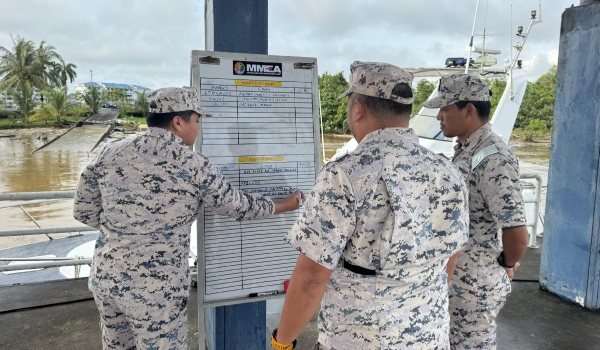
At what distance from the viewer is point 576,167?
3203 millimetres

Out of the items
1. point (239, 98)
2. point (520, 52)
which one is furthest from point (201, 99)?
point (520, 52)

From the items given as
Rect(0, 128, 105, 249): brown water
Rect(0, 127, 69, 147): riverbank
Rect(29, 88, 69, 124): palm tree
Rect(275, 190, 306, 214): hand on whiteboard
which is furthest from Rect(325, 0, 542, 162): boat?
Rect(0, 127, 69, 147): riverbank

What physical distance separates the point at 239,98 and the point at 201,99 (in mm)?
167

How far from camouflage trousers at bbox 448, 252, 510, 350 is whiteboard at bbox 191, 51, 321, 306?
77 centimetres

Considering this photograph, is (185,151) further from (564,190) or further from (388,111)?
(564,190)

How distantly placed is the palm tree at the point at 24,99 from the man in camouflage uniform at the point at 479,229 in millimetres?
33688

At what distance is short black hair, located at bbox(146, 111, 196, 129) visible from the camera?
5.28 ft

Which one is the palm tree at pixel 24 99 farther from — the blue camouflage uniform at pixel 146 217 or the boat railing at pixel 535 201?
the blue camouflage uniform at pixel 146 217

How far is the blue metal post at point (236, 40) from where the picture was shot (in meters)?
1.98

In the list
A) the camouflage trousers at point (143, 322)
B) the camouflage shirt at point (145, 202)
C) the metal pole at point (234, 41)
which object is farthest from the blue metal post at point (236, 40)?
the camouflage shirt at point (145, 202)

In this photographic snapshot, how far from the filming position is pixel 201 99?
1769mm

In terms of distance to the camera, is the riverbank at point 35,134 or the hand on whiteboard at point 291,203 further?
the riverbank at point 35,134

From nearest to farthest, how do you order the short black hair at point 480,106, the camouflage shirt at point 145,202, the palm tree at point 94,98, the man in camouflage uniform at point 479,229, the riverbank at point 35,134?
1. the camouflage shirt at point 145,202
2. the man in camouflage uniform at point 479,229
3. the short black hair at point 480,106
4. the palm tree at point 94,98
5. the riverbank at point 35,134

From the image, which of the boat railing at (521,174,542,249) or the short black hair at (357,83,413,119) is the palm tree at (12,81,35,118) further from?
the short black hair at (357,83,413,119)
